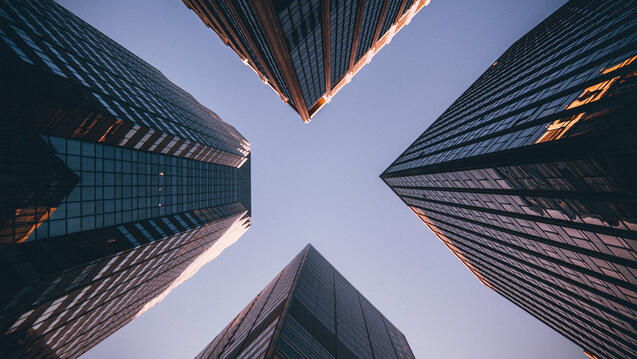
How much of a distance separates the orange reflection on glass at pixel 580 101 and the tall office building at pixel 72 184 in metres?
38.4

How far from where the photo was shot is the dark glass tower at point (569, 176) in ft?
50.3

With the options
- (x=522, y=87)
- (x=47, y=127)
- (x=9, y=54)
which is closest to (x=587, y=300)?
(x=522, y=87)

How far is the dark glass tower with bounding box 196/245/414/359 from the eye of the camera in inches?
1011

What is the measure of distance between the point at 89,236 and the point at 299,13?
104 ft

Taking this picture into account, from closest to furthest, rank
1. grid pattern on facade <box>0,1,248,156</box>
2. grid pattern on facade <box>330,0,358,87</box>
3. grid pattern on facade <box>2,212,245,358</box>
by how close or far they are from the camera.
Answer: grid pattern on facade <box>2,212,245,358</box> < grid pattern on facade <box>0,1,248,156</box> < grid pattern on facade <box>330,0,358,87</box>

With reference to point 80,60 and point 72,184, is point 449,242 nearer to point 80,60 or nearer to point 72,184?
point 72,184

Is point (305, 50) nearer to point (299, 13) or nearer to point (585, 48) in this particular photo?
→ point (299, 13)

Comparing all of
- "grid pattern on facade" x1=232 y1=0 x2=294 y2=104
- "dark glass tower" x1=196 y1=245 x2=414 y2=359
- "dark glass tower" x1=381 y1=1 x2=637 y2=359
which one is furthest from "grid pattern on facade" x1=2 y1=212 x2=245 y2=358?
"dark glass tower" x1=381 y1=1 x2=637 y2=359

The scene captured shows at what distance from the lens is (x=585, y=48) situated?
24438 millimetres

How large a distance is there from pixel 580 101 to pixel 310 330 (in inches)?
1420

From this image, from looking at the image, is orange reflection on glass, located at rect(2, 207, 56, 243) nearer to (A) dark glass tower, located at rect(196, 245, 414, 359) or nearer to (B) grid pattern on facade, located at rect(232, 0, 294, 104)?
(A) dark glass tower, located at rect(196, 245, 414, 359)

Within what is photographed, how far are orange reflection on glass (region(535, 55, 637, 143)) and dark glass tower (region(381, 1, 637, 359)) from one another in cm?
10

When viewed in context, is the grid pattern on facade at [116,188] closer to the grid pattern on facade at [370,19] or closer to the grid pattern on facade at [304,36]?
the grid pattern on facade at [304,36]

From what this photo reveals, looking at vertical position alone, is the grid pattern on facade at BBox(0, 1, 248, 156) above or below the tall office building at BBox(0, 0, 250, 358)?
above
